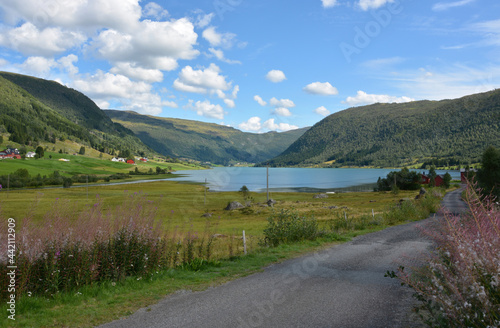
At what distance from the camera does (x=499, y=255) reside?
4504 millimetres

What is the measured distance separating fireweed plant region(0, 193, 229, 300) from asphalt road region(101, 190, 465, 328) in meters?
2.36

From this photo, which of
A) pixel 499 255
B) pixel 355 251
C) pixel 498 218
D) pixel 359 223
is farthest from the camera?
pixel 359 223

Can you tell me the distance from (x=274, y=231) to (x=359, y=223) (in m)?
10.5

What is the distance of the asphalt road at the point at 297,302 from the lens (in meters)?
6.71

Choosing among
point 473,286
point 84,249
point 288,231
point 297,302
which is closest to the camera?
point 473,286

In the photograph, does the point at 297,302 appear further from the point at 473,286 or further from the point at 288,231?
the point at 288,231

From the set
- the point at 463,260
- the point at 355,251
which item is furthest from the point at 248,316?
the point at 355,251

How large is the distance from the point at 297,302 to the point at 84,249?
6.30 m

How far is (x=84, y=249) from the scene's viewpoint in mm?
8883

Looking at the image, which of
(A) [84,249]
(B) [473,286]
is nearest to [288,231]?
(A) [84,249]

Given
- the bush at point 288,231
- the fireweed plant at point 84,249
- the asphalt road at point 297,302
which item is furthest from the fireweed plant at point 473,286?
the bush at point 288,231

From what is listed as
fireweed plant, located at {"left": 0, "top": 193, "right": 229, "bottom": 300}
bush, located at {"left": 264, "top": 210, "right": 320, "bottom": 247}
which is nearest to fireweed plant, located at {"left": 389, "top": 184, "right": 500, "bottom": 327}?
fireweed plant, located at {"left": 0, "top": 193, "right": 229, "bottom": 300}

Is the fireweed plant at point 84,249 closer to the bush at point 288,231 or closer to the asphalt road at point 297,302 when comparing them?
the asphalt road at point 297,302

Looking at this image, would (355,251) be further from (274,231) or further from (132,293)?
(132,293)
